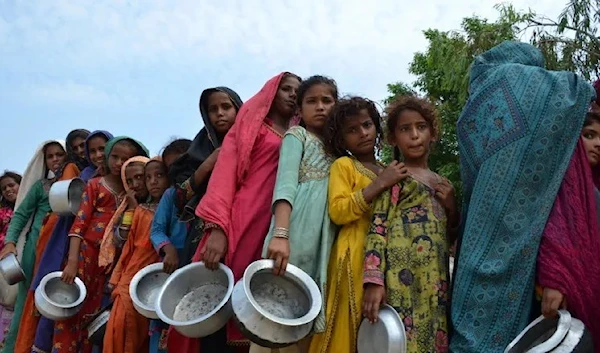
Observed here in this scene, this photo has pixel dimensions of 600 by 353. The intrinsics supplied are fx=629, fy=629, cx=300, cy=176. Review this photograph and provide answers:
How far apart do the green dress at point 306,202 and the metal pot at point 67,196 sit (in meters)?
2.43

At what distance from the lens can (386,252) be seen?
2.63 m

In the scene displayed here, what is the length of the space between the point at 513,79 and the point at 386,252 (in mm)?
885

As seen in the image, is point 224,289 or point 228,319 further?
point 224,289

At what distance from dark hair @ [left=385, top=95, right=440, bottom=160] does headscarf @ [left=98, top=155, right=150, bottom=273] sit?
208 cm

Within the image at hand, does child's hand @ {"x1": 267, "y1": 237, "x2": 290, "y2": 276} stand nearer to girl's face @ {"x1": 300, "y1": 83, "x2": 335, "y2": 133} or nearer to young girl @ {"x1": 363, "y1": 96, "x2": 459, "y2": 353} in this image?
young girl @ {"x1": 363, "y1": 96, "x2": 459, "y2": 353}

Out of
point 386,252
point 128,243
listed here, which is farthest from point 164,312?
point 128,243

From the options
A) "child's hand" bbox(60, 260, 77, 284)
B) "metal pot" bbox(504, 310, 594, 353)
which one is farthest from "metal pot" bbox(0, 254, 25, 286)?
"metal pot" bbox(504, 310, 594, 353)

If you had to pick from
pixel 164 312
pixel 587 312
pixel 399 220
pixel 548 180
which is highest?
pixel 548 180

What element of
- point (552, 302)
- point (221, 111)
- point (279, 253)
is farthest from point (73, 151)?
point (552, 302)

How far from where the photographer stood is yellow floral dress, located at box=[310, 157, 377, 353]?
2.63m

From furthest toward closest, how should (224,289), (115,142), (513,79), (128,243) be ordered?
(115,142) → (128,243) → (224,289) → (513,79)

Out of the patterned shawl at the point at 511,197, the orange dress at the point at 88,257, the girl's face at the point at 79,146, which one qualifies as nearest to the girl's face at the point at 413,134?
the patterned shawl at the point at 511,197

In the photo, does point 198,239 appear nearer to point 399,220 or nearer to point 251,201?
point 251,201

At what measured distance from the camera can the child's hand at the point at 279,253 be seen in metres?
2.64
